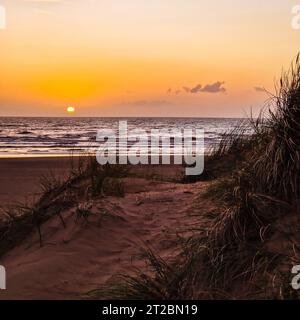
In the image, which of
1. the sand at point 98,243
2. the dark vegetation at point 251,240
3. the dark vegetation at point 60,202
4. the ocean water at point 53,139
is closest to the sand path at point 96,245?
the sand at point 98,243

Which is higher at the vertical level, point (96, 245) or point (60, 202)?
point (60, 202)

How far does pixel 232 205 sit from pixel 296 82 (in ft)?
4.57

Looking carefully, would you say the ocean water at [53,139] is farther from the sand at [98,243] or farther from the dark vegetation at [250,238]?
the dark vegetation at [250,238]

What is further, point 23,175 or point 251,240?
point 23,175

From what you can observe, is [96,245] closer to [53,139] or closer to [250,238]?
[250,238]

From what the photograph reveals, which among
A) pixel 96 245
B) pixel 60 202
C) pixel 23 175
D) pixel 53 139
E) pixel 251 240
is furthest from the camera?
pixel 53 139

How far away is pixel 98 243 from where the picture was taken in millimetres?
4996

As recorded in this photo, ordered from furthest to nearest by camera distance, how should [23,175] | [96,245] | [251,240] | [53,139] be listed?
1. [53,139]
2. [23,175]
3. [96,245]
4. [251,240]

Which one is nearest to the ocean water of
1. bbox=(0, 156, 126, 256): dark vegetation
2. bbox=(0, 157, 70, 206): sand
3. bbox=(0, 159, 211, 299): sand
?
bbox=(0, 157, 70, 206): sand

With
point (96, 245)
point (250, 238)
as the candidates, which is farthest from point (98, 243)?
point (250, 238)

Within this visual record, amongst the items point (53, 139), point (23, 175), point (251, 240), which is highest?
point (53, 139)

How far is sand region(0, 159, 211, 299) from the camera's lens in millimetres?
4340
